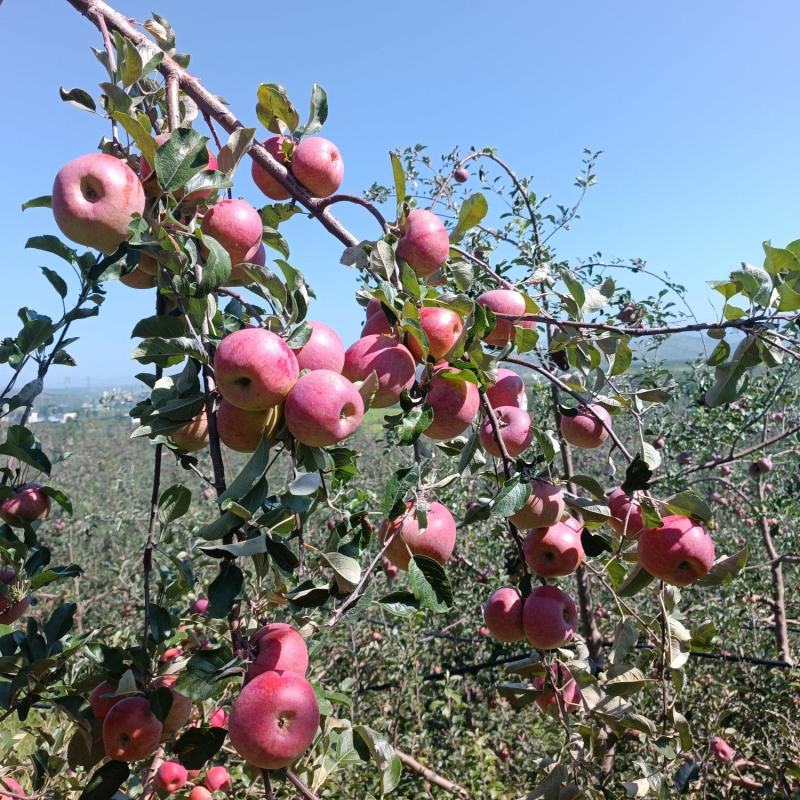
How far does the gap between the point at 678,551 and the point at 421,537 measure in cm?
48

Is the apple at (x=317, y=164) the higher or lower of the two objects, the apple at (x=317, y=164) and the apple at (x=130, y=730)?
the higher

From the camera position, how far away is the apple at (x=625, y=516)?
3.94ft

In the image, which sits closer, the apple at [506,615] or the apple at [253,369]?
the apple at [253,369]

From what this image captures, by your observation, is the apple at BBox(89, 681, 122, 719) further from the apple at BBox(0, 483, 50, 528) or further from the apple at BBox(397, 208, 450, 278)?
the apple at BBox(397, 208, 450, 278)

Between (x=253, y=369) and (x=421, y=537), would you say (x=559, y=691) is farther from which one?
(x=253, y=369)

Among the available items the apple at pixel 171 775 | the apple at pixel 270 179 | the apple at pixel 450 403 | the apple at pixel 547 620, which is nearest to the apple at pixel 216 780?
the apple at pixel 171 775

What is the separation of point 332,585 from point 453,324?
1.47 ft

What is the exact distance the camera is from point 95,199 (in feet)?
2.72

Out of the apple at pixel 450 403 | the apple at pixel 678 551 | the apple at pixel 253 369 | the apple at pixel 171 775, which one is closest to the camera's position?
the apple at pixel 253 369

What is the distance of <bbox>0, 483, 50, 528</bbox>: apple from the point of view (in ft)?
4.18

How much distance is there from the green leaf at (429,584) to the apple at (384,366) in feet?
0.78

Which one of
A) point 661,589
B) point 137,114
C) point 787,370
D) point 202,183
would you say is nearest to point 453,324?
point 202,183

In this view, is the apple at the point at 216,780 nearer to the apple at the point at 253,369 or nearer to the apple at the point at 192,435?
the apple at the point at 192,435

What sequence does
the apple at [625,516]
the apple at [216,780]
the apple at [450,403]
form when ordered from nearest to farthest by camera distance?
1. the apple at [450,403]
2. the apple at [625,516]
3. the apple at [216,780]
